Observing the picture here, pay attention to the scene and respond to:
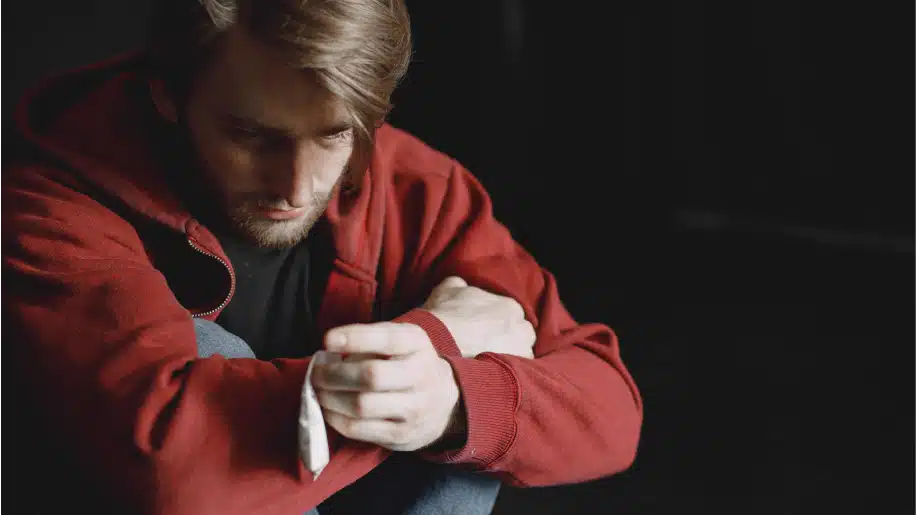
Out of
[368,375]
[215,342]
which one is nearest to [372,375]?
[368,375]

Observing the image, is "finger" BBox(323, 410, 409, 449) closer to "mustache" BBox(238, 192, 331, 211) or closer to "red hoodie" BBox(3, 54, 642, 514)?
"red hoodie" BBox(3, 54, 642, 514)

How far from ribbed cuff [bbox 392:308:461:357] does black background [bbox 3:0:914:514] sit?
0.88 meters

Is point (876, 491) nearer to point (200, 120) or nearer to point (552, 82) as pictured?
point (200, 120)

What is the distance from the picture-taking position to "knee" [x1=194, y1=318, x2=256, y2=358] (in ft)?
3.50

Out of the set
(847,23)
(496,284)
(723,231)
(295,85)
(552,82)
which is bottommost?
(723,231)

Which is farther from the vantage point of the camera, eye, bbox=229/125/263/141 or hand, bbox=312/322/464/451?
eye, bbox=229/125/263/141

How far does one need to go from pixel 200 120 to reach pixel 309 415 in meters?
0.39

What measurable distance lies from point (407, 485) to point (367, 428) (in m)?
0.27

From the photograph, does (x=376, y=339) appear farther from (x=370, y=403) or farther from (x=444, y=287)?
(x=444, y=287)

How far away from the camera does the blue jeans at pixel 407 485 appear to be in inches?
43.3

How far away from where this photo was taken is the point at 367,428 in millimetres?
916


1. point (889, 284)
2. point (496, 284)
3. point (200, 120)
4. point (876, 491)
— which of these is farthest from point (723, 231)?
point (200, 120)

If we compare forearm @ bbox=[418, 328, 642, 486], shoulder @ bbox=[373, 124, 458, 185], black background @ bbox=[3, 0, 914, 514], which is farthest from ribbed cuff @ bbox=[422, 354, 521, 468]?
black background @ bbox=[3, 0, 914, 514]

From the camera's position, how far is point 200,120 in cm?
112
